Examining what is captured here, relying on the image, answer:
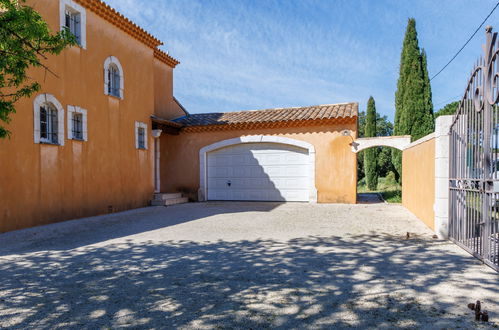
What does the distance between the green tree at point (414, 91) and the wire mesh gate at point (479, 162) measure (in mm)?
12930

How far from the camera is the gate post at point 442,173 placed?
5945 mm

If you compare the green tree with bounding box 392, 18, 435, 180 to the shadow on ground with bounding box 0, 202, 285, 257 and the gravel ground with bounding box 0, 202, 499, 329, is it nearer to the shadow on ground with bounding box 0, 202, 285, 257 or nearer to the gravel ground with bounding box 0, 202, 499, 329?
the gravel ground with bounding box 0, 202, 499, 329

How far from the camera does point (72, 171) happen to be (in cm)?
900

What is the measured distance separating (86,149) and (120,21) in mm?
4623

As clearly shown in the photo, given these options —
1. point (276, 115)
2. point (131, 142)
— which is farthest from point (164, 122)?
point (276, 115)

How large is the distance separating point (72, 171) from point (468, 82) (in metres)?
9.27

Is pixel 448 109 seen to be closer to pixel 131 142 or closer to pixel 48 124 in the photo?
pixel 131 142

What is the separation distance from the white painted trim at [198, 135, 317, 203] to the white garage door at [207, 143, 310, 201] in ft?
0.70

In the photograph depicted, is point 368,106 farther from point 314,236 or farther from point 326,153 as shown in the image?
point 314,236

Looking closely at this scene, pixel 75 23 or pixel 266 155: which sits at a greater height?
pixel 75 23

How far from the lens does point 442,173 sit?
6.00 m

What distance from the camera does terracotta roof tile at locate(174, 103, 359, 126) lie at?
522 inches

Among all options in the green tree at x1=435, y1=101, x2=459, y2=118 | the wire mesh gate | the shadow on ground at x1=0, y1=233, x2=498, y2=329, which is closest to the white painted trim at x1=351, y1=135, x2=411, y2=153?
the wire mesh gate

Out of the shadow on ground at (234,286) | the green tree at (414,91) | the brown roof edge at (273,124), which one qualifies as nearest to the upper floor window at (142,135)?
the brown roof edge at (273,124)
